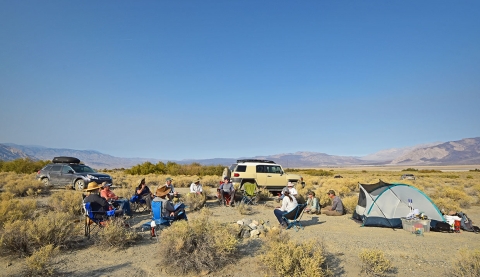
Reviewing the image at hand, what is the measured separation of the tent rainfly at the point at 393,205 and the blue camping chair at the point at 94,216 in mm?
7431

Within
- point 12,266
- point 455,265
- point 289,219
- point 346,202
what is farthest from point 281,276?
point 346,202

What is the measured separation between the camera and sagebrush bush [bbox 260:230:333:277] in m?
5.07

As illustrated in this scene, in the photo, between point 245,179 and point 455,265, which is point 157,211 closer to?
point 455,265

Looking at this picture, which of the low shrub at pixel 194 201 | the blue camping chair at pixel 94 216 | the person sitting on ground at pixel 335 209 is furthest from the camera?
the low shrub at pixel 194 201

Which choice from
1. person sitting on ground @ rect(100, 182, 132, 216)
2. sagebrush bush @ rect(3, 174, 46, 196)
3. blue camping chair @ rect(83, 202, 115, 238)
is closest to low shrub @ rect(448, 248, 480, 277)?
blue camping chair @ rect(83, 202, 115, 238)

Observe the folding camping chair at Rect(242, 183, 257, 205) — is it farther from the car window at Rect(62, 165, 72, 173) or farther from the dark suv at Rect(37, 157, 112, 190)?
the car window at Rect(62, 165, 72, 173)

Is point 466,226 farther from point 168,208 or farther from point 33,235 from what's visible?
point 33,235

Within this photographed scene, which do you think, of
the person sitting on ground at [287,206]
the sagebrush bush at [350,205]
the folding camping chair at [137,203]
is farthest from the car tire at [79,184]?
the sagebrush bush at [350,205]

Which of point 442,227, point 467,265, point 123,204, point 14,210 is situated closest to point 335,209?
point 442,227

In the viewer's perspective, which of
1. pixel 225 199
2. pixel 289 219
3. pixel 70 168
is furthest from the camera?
pixel 70 168

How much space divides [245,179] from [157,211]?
8027 millimetres

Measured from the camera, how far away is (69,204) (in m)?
10.6

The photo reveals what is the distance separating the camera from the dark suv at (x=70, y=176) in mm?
16812

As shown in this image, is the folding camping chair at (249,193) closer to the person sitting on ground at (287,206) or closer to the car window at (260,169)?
the car window at (260,169)
